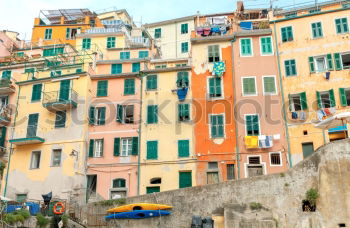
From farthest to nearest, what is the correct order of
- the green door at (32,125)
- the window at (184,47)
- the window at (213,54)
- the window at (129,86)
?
the window at (184,47) < the window at (129,86) < the green door at (32,125) < the window at (213,54)

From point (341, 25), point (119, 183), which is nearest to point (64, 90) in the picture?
point (119, 183)

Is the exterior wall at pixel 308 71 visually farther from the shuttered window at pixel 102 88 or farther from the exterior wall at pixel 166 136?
the shuttered window at pixel 102 88

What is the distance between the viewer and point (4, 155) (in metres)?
35.0

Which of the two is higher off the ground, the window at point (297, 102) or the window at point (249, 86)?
the window at point (249, 86)

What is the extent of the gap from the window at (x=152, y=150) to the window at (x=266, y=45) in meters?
11.9

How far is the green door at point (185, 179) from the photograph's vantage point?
30.4m

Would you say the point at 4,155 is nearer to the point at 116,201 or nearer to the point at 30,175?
the point at 30,175

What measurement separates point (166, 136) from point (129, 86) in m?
6.05

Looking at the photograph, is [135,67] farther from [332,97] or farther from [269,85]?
[332,97]

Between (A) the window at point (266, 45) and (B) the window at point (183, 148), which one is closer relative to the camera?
(B) the window at point (183, 148)

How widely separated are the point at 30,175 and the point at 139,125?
10.1 m

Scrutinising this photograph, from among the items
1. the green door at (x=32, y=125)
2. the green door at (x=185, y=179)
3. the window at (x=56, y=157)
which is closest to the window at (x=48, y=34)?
the green door at (x=32, y=125)

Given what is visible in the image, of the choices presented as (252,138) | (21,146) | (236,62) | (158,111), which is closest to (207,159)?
(252,138)

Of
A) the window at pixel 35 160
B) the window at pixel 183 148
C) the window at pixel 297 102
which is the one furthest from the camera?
the window at pixel 35 160
